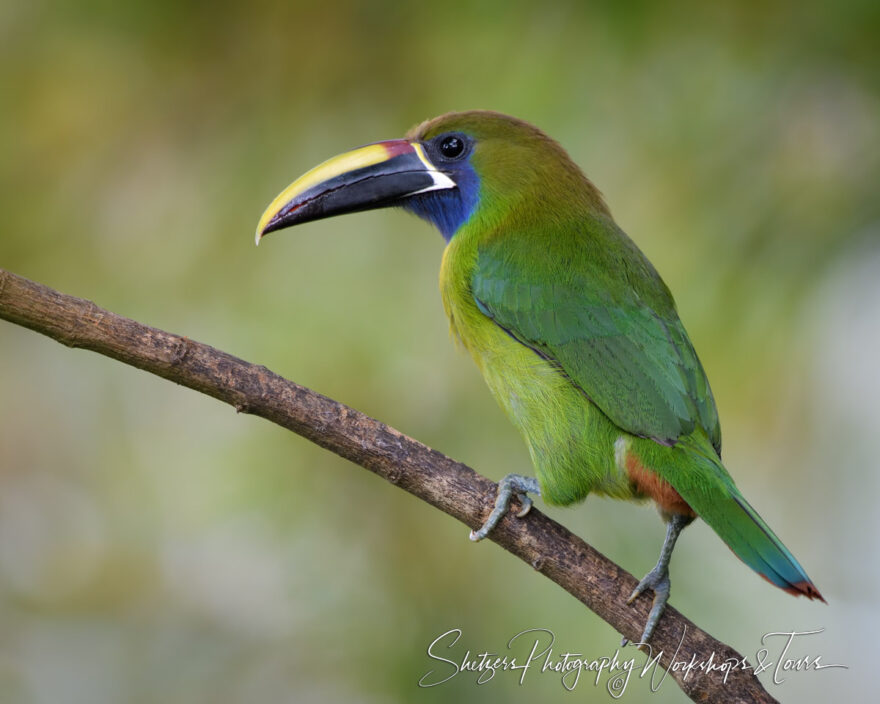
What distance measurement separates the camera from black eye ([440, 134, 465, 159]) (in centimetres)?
361

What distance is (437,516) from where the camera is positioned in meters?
4.63

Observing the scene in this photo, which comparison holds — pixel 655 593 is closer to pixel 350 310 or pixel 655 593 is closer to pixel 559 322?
pixel 559 322

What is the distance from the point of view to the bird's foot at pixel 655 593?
2.69m

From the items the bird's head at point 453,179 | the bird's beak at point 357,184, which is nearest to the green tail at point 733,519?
the bird's head at point 453,179

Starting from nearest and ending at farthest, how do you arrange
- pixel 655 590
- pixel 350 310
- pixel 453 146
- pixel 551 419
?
1. pixel 655 590
2. pixel 551 419
3. pixel 453 146
4. pixel 350 310

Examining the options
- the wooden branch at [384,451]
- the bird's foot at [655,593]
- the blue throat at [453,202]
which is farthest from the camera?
the blue throat at [453,202]

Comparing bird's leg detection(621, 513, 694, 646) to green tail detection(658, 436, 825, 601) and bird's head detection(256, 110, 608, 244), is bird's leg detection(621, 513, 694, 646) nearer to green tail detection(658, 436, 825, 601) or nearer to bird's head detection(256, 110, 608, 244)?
green tail detection(658, 436, 825, 601)

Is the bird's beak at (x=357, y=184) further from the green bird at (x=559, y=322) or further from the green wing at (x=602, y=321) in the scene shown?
the green wing at (x=602, y=321)

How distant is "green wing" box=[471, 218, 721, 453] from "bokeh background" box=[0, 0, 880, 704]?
134cm

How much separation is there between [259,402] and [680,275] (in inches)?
101

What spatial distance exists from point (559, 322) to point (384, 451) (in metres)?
0.79

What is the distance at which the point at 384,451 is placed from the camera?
8.50ft

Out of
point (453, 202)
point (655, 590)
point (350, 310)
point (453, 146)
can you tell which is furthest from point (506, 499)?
point (350, 310)

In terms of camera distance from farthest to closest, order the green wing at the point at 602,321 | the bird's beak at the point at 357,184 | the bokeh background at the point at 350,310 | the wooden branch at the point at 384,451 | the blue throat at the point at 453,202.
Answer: the bokeh background at the point at 350,310, the blue throat at the point at 453,202, the bird's beak at the point at 357,184, the green wing at the point at 602,321, the wooden branch at the point at 384,451
